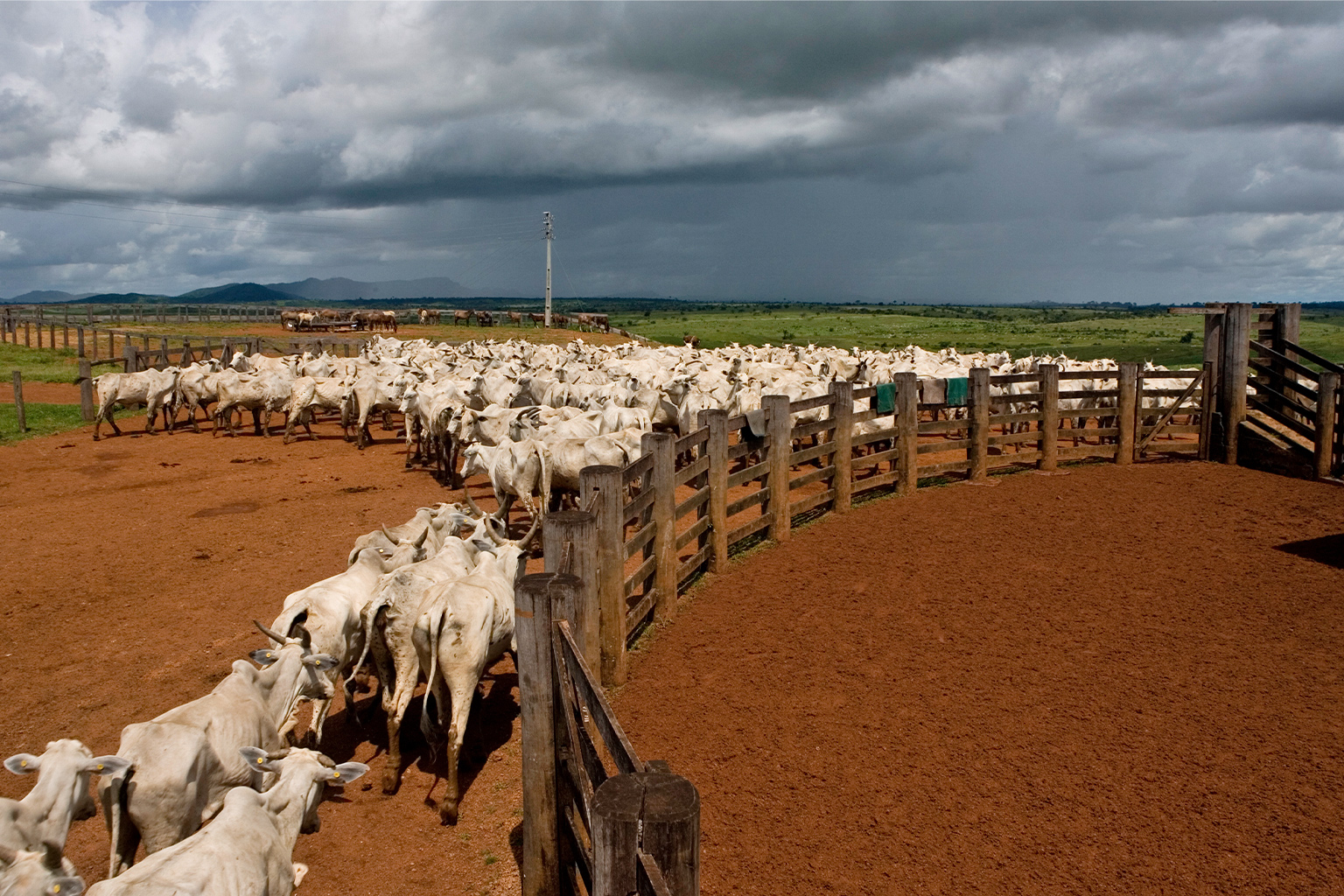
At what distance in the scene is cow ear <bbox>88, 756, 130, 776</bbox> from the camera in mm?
4918

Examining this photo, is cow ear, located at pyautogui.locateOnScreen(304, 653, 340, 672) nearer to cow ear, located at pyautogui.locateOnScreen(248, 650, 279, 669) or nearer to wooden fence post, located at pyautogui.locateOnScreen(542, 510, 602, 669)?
cow ear, located at pyautogui.locateOnScreen(248, 650, 279, 669)

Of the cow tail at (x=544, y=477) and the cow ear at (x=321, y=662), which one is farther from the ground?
the cow tail at (x=544, y=477)

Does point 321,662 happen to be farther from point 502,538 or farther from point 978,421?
point 978,421

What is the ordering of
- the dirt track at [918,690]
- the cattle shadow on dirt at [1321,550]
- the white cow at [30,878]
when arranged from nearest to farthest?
the white cow at [30,878], the dirt track at [918,690], the cattle shadow on dirt at [1321,550]

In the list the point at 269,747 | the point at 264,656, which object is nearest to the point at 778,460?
the point at 264,656

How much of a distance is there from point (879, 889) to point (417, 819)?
11.0ft

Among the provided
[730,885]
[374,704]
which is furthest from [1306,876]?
[374,704]

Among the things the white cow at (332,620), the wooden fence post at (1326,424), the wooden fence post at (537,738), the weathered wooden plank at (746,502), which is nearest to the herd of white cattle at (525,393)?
the weathered wooden plank at (746,502)

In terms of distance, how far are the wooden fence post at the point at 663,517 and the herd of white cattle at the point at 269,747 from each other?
4.64 feet

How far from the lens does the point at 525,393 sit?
20922 millimetres

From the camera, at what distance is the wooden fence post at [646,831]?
2861mm

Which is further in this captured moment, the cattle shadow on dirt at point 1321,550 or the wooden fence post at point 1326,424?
the wooden fence post at point 1326,424

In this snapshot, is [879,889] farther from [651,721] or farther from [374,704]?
[374,704]

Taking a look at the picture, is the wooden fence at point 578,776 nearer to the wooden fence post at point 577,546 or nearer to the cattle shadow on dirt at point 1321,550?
the wooden fence post at point 577,546
